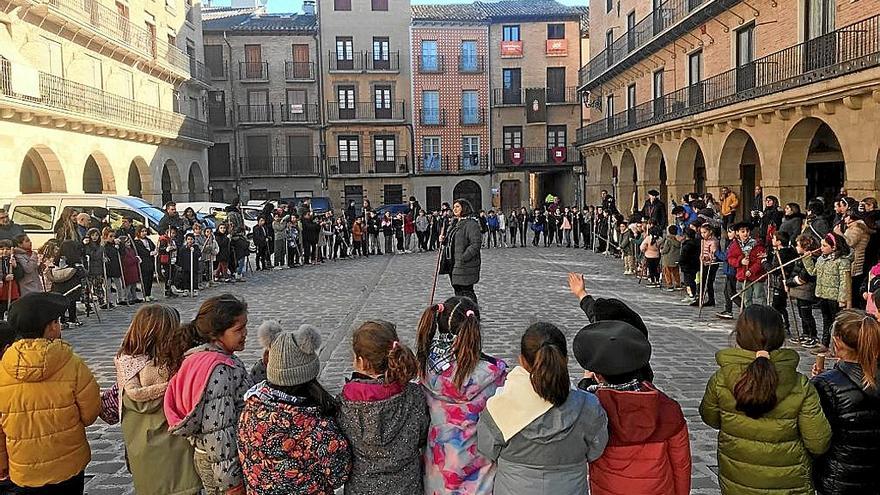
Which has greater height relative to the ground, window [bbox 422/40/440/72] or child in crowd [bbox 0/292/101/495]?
window [bbox 422/40/440/72]

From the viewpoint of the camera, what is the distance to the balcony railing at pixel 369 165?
154ft

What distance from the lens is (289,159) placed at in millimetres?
47156

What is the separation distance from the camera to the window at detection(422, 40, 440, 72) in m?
47.3

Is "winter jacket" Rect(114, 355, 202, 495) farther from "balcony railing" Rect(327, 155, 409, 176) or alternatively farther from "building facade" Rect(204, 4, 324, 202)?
"building facade" Rect(204, 4, 324, 202)

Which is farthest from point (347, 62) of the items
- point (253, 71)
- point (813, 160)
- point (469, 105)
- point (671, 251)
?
point (671, 251)

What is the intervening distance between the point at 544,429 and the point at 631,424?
452 mm

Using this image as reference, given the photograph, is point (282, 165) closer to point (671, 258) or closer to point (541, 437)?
point (671, 258)

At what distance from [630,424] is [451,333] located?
1.15m

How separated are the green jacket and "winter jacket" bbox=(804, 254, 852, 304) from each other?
6431mm

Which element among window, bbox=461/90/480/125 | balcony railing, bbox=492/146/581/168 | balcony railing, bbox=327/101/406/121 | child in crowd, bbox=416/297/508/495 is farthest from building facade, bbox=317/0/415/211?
child in crowd, bbox=416/297/508/495

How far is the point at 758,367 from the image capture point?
140 inches

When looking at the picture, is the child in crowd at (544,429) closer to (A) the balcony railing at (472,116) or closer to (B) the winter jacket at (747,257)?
(B) the winter jacket at (747,257)

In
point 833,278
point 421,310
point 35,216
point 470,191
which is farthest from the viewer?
point 470,191

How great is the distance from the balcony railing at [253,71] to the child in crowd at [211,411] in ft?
149
